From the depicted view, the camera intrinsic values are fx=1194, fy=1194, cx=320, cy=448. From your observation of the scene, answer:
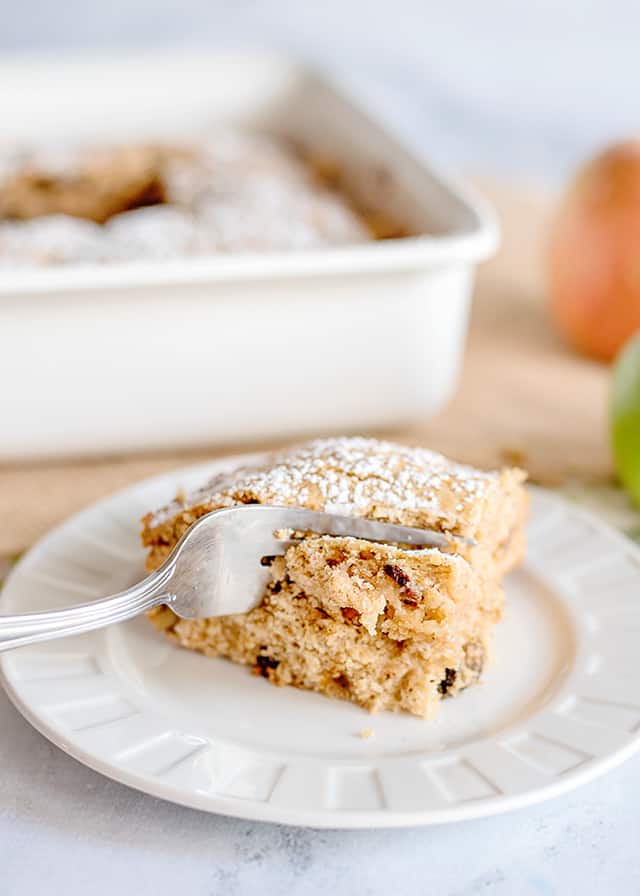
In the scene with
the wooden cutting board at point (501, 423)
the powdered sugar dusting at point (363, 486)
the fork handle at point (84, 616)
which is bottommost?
the wooden cutting board at point (501, 423)

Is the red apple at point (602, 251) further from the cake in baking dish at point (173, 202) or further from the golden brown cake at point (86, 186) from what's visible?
the golden brown cake at point (86, 186)

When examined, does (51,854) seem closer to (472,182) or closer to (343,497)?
(343,497)

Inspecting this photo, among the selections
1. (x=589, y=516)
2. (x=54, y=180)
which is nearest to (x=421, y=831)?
(x=589, y=516)

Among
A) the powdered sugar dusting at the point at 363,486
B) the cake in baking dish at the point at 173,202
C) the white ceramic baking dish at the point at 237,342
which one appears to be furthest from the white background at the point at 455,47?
the powdered sugar dusting at the point at 363,486

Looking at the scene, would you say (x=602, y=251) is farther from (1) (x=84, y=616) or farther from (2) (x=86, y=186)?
(1) (x=84, y=616)

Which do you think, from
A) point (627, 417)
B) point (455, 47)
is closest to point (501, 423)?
point (627, 417)
